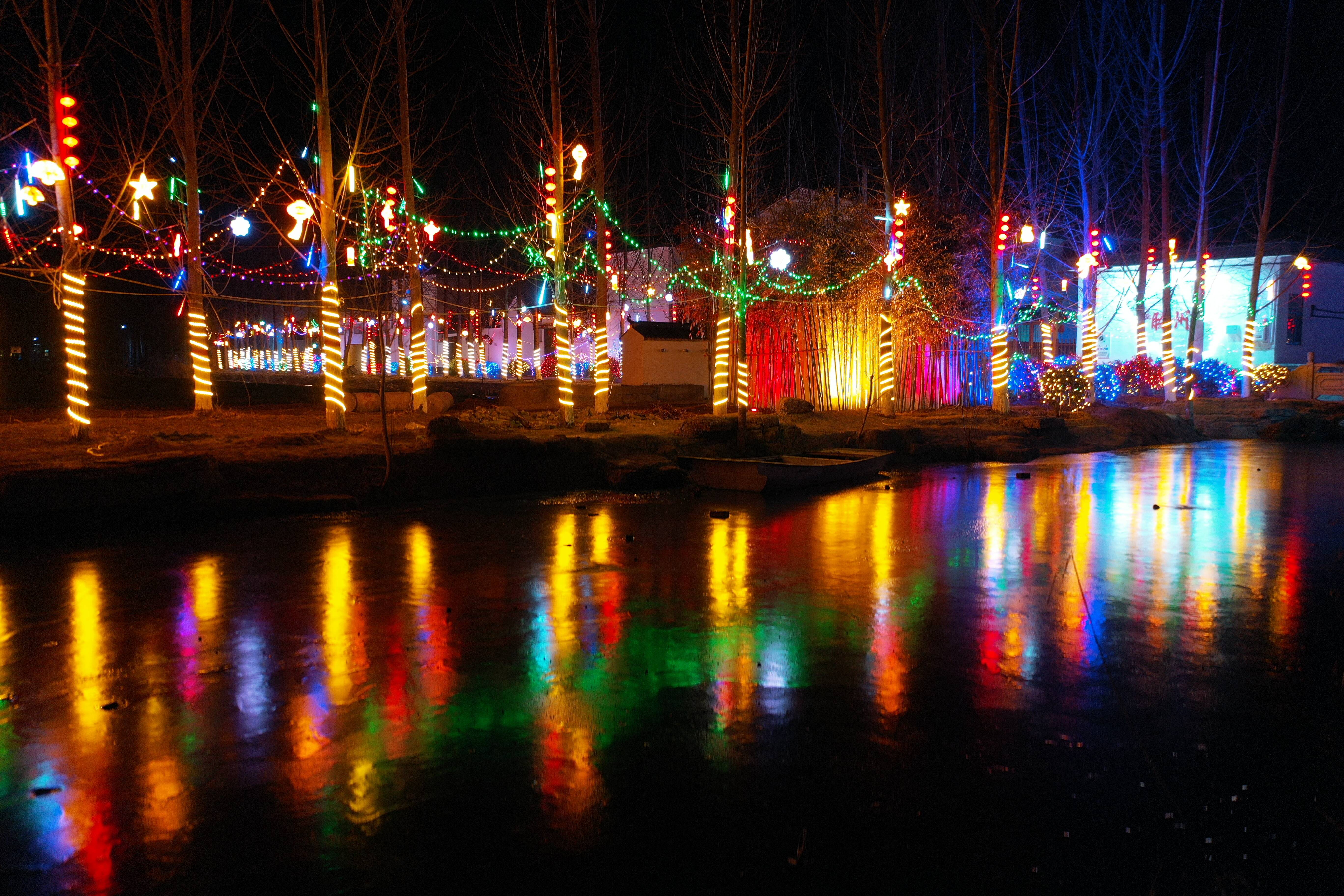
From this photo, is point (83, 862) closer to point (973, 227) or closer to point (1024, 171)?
point (973, 227)

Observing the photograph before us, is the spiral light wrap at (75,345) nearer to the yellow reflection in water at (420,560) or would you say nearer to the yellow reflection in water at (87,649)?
the yellow reflection in water at (420,560)

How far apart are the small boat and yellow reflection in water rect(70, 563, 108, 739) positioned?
8.59 metres

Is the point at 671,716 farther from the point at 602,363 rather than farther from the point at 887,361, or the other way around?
the point at 887,361

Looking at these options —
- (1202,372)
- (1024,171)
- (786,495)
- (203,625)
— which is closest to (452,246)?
(1024,171)

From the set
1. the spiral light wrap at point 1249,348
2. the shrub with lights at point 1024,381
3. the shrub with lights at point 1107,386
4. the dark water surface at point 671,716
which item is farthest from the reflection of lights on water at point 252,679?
the spiral light wrap at point 1249,348

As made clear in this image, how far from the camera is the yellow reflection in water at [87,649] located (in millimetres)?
5270

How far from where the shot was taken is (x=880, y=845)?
3.83 m

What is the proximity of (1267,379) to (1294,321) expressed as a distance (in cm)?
690

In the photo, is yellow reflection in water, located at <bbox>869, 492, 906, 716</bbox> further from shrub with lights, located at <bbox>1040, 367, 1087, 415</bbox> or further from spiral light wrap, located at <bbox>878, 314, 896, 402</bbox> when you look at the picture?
shrub with lights, located at <bbox>1040, 367, 1087, 415</bbox>

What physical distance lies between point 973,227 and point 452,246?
25.5m

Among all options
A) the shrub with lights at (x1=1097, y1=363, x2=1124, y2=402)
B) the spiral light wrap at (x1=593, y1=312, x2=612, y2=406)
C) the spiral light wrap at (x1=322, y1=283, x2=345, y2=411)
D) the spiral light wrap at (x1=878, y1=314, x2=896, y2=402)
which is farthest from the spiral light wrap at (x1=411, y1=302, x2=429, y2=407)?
the shrub with lights at (x1=1097, y1=363, x2=1124, y2=402)

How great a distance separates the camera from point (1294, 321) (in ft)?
120

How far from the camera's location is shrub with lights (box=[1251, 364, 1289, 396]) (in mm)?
31125

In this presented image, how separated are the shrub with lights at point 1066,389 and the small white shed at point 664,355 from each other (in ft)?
35.5
